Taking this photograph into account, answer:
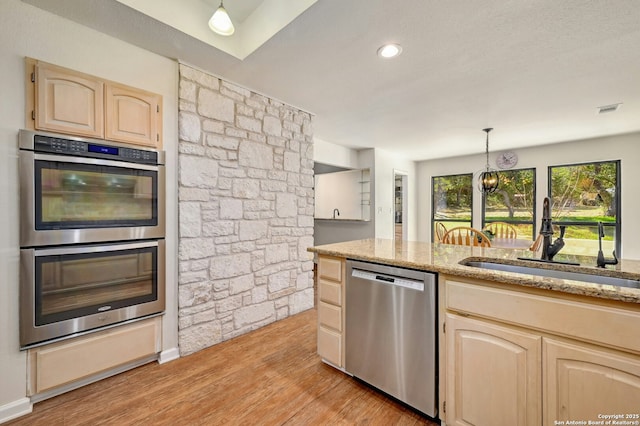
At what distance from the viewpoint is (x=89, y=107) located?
5.89 ft

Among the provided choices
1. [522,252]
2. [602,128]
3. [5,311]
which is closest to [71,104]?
[5,311]

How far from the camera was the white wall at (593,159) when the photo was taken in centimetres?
423

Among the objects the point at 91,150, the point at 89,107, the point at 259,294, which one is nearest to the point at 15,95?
the point at 89,107

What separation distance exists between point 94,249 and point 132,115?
99 centimetres

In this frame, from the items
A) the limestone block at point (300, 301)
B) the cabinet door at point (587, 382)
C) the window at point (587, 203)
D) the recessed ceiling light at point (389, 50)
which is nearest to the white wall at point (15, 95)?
the recessed ceiling light at point (389, 50)

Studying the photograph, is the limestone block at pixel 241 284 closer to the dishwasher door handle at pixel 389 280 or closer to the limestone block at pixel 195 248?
the limestone block at pixel 195 248

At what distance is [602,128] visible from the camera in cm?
397

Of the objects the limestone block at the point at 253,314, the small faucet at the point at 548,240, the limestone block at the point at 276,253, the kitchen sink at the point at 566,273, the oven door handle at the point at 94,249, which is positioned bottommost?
the limestone block at the point at 253,314

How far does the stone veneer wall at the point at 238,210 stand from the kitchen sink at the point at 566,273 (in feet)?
6.43

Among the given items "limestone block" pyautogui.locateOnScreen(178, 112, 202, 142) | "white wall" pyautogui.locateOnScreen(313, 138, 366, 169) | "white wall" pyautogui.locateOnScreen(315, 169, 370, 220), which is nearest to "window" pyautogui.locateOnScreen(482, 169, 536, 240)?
"white wall" pyautogui.locateOnScreen(315, 169, 370, 220)

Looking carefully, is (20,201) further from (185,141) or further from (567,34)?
(567,34)

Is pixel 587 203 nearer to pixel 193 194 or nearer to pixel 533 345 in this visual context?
pixel 533 345

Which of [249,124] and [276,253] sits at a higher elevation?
[249,124]

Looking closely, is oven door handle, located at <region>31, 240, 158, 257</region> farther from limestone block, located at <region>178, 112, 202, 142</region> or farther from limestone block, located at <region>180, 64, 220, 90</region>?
limestone block, located at <region>180, 64, 220, 90</region>
